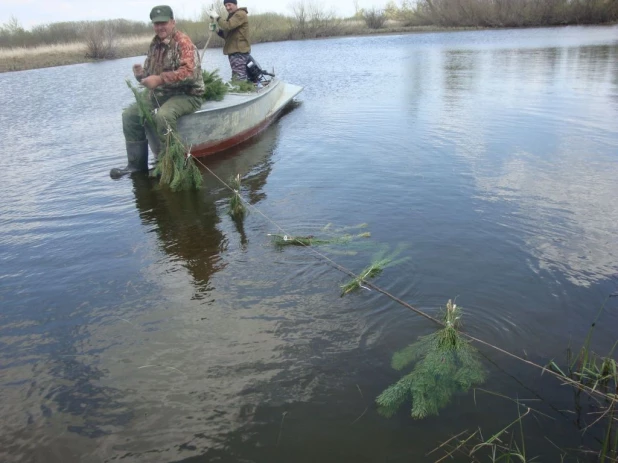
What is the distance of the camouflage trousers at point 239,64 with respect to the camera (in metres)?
11.6

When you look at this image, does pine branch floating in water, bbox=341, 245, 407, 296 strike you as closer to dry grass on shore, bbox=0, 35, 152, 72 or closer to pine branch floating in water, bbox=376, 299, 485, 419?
pine branch floating in water, bbox=376, 299, 485, 419

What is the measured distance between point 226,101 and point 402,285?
5966mm

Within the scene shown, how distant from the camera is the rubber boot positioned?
331 inches

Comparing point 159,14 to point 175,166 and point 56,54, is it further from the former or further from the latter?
point 56,54

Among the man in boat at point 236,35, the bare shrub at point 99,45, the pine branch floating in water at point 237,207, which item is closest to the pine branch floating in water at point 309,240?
the pine branch floating in water at point 237,207

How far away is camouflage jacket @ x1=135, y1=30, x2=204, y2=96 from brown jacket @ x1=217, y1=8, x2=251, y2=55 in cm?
344

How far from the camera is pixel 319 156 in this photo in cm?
902

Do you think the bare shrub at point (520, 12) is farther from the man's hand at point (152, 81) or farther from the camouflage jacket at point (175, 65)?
the man's hand at point (152, 81)

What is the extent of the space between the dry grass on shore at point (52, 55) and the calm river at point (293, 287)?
25353mm

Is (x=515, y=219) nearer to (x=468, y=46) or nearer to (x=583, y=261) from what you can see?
(x=583, y=261)

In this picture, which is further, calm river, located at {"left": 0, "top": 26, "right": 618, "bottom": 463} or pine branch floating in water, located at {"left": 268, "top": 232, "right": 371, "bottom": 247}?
pine branch floating in water, located at {"left": 268, "top": 232, "right": 371, "bottom": 247}

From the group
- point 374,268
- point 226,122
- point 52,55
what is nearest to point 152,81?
point 226,122

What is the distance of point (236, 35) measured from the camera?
11.4 meters

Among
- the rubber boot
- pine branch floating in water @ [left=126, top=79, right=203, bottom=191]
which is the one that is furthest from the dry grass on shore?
pine branch floating in water @ [left=126, top=79, right=203, bottom=191]
